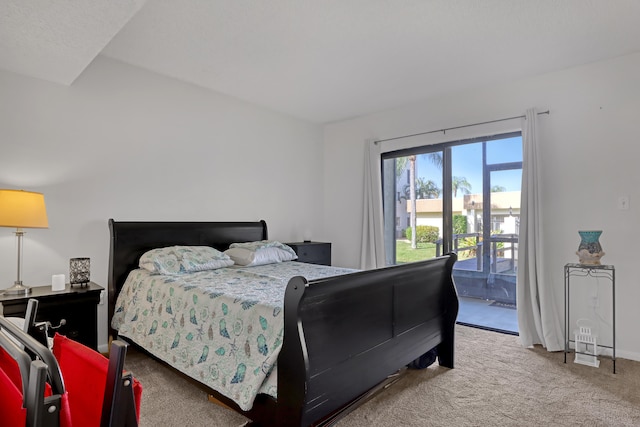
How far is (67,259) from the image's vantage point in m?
2.91

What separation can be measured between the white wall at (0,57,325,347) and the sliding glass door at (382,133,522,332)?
171 cm

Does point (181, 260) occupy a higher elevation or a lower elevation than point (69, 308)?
higher

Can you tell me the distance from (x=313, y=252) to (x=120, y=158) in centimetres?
236

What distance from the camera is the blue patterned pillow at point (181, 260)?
9.42ft

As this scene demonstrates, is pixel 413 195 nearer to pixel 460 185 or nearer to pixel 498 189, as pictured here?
pixel 460 185

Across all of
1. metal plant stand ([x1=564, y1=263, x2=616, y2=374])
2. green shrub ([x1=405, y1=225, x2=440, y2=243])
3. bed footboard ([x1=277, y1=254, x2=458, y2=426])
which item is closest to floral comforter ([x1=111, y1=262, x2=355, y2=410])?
bed footboard ([x1=277, y1=254, x2=458, y2=426])

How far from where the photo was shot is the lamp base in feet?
7.92

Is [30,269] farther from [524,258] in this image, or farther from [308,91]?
[524,258]

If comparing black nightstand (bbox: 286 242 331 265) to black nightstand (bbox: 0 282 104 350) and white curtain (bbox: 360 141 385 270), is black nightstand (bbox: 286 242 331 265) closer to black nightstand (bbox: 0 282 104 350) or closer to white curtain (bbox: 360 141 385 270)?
white curtain (bbox: 360 141 385 270)

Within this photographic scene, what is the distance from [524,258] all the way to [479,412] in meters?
1.81

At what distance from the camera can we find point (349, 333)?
6.22 feet

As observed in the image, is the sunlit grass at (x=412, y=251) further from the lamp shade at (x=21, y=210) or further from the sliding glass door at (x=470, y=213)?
the lamp shade at (x=21, y=210)

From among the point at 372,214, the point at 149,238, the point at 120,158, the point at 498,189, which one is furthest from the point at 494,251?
the point at 120,158

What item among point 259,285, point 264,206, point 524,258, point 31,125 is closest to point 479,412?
point 259,285
